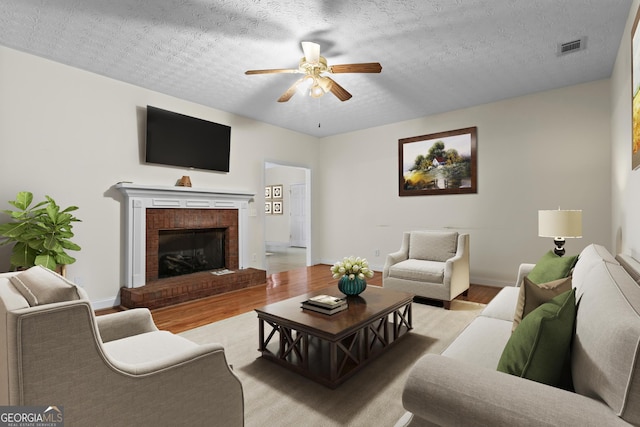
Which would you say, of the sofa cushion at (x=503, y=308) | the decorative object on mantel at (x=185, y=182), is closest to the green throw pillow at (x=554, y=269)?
the sofa cushion at (x=503, y=308)

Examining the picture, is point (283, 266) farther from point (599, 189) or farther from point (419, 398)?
point (419, 398)

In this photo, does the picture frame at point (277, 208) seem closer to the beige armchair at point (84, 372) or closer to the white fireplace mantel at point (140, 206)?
the white fireplace mantel at point (140, 206)

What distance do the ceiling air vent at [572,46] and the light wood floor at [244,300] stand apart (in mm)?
2786

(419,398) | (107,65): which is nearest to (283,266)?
(107,65)

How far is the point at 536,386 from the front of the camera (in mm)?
940

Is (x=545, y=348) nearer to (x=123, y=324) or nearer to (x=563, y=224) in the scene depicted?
(x=123, y=324)

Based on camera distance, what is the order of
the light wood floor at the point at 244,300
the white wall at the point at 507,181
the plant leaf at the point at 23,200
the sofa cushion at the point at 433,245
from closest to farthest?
1. the plant leaf at the point at 23,200
2. the light wood floor at the point at 244,300
3. the white wall at the point at 507,181
4. the sofa cushion at the point at 433,245

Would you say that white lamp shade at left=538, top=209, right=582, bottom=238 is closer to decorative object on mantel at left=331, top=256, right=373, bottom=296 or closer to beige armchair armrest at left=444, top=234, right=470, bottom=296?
beige armchair armrest at left=444, top=234, right=470, bottom=296

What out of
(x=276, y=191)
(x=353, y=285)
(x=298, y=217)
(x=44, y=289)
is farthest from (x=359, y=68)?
(x=276, y=191)

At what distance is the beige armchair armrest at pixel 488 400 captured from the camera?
82 cm

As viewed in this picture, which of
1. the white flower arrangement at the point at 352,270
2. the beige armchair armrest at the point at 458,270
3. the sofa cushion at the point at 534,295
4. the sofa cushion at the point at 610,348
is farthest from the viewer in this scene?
the beige armchair armrest at the point at 458,270

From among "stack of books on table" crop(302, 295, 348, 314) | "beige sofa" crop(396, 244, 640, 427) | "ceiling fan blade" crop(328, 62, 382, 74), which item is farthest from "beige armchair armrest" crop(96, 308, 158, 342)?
"ceiling fan blade" crop(328, 62, 382, 74)

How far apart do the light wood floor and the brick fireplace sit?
161mm

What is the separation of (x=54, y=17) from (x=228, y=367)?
311 centimetres
